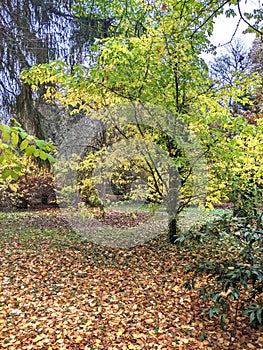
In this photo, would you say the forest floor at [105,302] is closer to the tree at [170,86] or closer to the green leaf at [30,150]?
the tree at [170,86]

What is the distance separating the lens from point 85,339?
7.68ft

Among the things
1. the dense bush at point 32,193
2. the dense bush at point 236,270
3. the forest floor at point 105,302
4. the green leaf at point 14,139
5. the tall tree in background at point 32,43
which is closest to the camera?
the green leaf at point 14,139

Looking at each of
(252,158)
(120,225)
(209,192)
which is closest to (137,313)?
(209,192)

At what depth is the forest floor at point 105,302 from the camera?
7.57 ft

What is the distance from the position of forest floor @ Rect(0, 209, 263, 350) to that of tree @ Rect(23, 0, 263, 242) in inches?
43.3

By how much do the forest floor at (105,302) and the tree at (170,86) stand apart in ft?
3.60

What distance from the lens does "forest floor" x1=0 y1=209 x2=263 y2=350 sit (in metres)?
2.31

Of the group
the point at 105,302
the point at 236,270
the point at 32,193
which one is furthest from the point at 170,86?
the point at 32,193

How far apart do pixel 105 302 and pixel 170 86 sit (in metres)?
2.61

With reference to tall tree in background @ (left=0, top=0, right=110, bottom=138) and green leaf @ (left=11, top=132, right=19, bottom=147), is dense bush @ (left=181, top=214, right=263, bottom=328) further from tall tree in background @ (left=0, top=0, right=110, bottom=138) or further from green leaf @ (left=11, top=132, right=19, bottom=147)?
tall tree in background @ (left=0, top=0, right=110, bottom=138)

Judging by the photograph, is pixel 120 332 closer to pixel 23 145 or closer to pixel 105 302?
pixel 105 302

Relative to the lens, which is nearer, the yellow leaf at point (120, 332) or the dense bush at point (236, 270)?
the dense bush at point (236, 270)

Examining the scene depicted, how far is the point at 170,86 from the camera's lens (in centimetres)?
374

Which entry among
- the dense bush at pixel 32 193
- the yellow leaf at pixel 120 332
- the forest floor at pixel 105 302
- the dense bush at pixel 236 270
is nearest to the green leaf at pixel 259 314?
the dense bush at pixel 236 270
